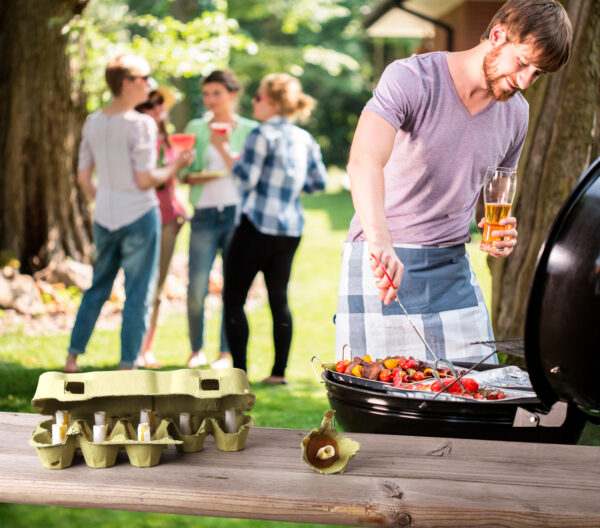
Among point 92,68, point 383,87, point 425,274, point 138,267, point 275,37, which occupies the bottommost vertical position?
point 138,267

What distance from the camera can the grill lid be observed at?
1.55 metres

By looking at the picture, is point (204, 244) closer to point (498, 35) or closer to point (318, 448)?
point (498, 35)

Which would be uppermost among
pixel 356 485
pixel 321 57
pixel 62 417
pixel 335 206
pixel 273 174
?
pixel 321 57

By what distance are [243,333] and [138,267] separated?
2.83ft

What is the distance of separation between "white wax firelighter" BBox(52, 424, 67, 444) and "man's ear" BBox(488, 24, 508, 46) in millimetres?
1568

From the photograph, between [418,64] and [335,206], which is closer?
[418,64]

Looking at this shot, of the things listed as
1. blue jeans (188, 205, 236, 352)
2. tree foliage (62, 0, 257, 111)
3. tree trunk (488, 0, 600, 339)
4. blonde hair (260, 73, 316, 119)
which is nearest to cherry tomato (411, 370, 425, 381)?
tree trunk (488, 0, 600, 339)

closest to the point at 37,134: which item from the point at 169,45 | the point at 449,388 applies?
the point at 169,45

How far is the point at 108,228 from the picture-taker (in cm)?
564

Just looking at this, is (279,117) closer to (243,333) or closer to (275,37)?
(243,333)

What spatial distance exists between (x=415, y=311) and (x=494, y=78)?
768 mm

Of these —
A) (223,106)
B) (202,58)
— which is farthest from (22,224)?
(223,106)

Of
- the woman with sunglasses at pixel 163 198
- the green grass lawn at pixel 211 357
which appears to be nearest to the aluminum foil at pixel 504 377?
the green grass lawn at pixel 211 357

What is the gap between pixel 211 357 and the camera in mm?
7109
